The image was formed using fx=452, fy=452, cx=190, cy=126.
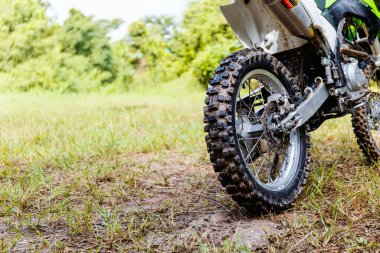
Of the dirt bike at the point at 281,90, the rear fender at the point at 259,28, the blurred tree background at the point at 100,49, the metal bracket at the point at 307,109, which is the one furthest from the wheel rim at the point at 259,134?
the blurred tree background at the point at 100,49

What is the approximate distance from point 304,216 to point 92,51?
10973 millimetres

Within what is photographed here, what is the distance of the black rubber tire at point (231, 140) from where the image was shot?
69.4 inches

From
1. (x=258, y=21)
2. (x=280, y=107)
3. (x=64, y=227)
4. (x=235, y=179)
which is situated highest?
(x=258, y=21)

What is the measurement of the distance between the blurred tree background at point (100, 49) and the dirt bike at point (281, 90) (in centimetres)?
421

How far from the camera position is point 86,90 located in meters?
11.3

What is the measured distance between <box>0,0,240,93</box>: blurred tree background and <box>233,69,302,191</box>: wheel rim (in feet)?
14.0

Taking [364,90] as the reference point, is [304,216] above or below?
below

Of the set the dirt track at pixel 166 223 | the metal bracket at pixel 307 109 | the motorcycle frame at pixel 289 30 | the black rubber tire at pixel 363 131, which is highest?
the motorcycle frame at pixel 289 30

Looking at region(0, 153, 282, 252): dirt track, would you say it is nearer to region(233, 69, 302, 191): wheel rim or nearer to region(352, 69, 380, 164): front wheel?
region(233, 69, 302, 191): wheel rim

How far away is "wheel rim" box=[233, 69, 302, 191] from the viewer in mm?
2004

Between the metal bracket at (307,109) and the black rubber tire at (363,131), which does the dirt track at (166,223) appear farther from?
the black rubber tire at (363,131)

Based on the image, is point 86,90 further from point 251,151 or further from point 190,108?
point 251,151

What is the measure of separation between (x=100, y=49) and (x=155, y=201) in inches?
414

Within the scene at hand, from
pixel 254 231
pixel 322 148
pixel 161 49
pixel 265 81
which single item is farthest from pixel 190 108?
pixel 161 49
